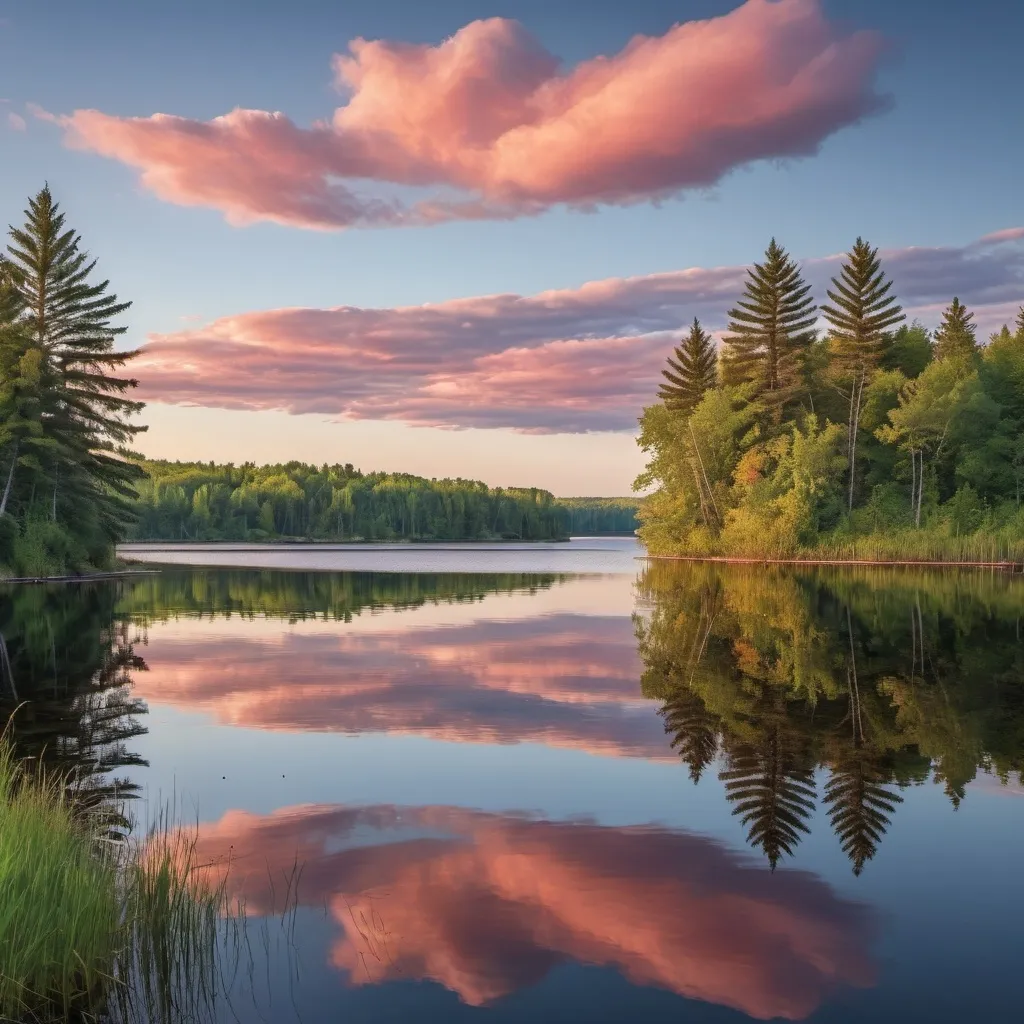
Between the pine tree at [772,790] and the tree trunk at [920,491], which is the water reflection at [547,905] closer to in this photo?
the pine tree at [772,790]

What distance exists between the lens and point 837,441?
84625 millimetres

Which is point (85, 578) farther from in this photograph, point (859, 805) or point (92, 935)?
point (92, 935)

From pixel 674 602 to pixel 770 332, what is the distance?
51.8 m

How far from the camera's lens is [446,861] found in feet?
32.5

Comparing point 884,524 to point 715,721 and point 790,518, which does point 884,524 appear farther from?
point 715,721

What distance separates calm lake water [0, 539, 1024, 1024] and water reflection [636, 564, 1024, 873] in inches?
3.3

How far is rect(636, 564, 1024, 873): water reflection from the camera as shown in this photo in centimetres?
1209

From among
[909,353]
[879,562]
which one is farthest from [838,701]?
[909,353]

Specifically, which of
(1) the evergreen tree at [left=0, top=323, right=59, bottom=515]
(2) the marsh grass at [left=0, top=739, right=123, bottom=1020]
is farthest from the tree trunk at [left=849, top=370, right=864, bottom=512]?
(2) the marsh grass at [left=0, top=739, right=123, bottom=1020]

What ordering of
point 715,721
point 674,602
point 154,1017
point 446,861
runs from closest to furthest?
point 154,1017, point 446,861, point 715,721, point 674,602

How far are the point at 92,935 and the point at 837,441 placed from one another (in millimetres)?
83923

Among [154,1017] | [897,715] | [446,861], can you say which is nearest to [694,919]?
[446,861]

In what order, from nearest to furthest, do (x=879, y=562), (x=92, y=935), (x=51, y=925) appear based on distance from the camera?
(x=51, y=925), (x=92, y=935), (x=879, y=562)

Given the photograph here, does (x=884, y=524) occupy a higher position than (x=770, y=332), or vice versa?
(x=770, y=332)
